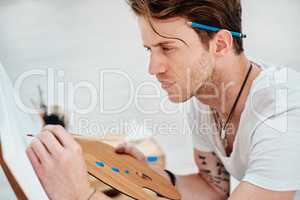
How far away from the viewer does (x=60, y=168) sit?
2.46 ft

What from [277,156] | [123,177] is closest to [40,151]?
[123,177]

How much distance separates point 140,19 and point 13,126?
321 millimetres

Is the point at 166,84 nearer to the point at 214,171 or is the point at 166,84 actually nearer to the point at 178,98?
the point at 178,98

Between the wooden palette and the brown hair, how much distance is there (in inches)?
10.7

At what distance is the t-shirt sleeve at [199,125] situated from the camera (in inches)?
40.8

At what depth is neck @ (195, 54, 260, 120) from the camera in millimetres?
918

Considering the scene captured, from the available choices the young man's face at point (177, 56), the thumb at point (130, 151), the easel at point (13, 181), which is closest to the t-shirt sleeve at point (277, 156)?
the young man's face at point (177, 56)

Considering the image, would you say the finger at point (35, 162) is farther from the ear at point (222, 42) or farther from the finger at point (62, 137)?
the ear at point (222, 42)

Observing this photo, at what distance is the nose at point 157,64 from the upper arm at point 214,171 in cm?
26

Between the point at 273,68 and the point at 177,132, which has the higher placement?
the point at 273,68

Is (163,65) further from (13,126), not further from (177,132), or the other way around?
(13,126)

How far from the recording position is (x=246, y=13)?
0.97 m

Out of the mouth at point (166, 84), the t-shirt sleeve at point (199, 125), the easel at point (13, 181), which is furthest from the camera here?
the t-shirt sleeve at point (199, 125)

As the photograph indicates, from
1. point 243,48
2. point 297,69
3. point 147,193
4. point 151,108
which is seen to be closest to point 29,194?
point 147,193
